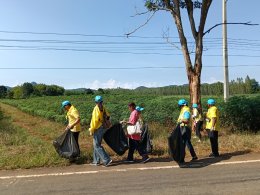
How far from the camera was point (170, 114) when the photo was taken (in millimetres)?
17984

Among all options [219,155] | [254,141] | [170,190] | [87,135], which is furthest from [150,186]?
[87,135]

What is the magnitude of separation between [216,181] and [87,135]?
850 centimetres

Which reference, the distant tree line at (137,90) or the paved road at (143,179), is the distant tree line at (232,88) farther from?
the paved road at (143,179)

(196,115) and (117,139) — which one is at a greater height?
(196,115)

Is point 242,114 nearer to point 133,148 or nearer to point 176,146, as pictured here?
point 176,146

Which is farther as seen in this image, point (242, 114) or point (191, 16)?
point (191, 16)

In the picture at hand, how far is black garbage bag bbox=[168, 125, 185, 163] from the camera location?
28.5 ft

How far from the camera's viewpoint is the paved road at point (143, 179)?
21.5 ft

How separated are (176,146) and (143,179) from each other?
1.74 meters

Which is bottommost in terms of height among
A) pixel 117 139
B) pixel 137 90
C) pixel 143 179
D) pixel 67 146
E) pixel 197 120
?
pixel 143 179

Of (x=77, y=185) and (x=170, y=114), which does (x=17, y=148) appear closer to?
(x=77, y=185)

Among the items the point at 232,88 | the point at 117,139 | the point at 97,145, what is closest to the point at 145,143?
the point at 117,139

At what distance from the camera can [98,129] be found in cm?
901

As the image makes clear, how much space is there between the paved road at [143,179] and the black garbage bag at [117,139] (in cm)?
65
